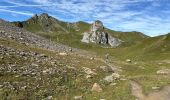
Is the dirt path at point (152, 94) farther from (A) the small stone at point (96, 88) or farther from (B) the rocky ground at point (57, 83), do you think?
(A) the small stone at point (96, 88)

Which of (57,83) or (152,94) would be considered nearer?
(152,94)

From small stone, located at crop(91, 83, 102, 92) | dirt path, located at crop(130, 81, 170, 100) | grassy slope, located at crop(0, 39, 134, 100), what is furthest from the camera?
small stone, located at crop(91, 83, 102, 92)

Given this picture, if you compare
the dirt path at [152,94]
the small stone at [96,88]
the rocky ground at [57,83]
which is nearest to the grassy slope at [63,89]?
the rocky ground at [57,83]

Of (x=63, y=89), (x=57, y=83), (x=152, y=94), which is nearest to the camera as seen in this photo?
(x=152, y=94)

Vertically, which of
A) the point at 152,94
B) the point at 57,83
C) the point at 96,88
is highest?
the point at 57,83

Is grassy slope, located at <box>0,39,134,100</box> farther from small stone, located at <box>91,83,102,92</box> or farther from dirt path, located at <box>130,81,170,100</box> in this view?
dirt path, located at <box>130,81,170,100</box>

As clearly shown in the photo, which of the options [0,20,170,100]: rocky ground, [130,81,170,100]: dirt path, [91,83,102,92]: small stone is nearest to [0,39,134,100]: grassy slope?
[0,20,170,100]: rocky ground

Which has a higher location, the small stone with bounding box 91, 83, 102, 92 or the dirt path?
the small stone with bounding box 91, 83, 102, 92

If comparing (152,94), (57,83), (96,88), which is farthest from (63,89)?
(152,94)

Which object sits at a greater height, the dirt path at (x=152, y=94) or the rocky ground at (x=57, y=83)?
the rocky ground at (x=57, y=83)

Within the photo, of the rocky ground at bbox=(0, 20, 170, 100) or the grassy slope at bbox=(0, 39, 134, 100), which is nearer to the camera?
the grassy slope at bbox=(0, 39, 134, 100)

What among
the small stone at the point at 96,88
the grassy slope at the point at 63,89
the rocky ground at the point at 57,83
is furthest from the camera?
the small stone at the point at 96,88

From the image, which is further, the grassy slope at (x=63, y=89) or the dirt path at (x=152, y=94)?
the dirt path at (x=152, y=94)

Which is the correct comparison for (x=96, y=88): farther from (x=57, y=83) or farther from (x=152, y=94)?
(x=152, y=94)
